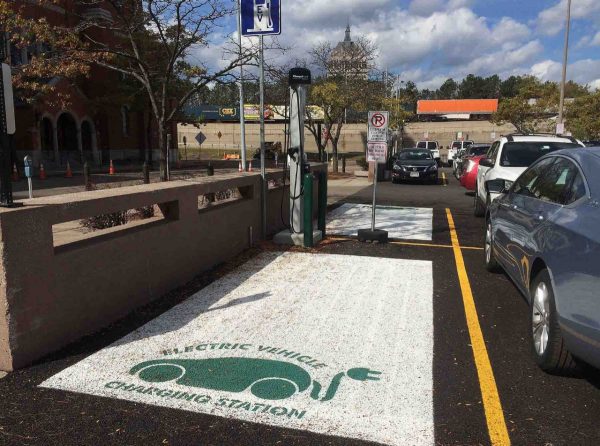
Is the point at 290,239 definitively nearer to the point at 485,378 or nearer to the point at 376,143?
the point at 376,143

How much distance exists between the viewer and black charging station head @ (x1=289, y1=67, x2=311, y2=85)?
24.5 feet

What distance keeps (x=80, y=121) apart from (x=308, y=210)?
30247mm

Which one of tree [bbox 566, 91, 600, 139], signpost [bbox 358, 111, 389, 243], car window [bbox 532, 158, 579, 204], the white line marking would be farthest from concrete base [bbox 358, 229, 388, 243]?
tree [bbox 566, 91, 600, 139]

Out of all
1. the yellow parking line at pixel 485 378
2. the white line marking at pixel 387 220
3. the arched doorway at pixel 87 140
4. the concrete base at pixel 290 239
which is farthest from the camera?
the arched doorway at pixel 87 140

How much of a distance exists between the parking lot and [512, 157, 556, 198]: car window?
1230mm

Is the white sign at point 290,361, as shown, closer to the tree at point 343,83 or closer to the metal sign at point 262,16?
the metal sign at point 262,16

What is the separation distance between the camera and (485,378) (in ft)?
11.9

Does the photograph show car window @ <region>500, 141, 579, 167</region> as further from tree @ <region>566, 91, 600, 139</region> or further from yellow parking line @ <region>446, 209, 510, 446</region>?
tree @ <region>566, 91, 600, 139</region>

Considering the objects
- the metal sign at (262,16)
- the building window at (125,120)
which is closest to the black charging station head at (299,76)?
the metal sign at (262,16)

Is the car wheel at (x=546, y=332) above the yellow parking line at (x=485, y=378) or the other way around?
above

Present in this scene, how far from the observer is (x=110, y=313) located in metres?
4.65

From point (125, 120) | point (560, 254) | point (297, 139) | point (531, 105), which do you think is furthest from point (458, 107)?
point (560, 254)

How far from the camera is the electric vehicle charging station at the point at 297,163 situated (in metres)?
7.57

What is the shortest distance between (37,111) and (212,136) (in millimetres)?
48914
